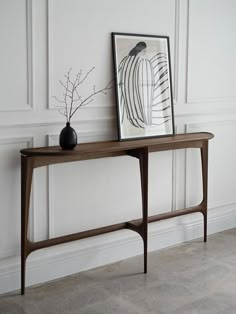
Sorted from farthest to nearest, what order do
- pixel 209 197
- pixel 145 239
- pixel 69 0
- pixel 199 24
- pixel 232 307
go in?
pixel 209 197, pixel 199 24, pixel 145 239, pixel 69 0, pixel 232 307

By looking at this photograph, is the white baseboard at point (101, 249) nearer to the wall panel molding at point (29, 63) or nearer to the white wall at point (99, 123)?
the white wall at point (99, 123)

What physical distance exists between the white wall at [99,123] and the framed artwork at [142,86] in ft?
0.24

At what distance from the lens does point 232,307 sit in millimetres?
3061

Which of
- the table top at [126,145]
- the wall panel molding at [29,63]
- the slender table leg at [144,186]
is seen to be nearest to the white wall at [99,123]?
the wall panel molding at [29,63]

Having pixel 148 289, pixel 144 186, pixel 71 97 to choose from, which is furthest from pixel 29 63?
pixel 148 289

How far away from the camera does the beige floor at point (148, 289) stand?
3031 millimetres

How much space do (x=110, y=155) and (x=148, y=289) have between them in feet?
2.95

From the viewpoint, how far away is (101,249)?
3.69 m

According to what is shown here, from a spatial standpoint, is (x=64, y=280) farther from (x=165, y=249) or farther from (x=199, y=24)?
(x=199, y=24)

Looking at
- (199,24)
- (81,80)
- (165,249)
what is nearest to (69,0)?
(81,80)

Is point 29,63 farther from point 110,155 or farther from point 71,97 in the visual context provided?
point 110,155

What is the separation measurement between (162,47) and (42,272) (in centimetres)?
183

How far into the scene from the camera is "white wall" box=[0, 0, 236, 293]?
3.19 m

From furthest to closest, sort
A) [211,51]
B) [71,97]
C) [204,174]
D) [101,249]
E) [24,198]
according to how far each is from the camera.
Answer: [211,51], [204,174], [101,249], [71,97], [24,198]
